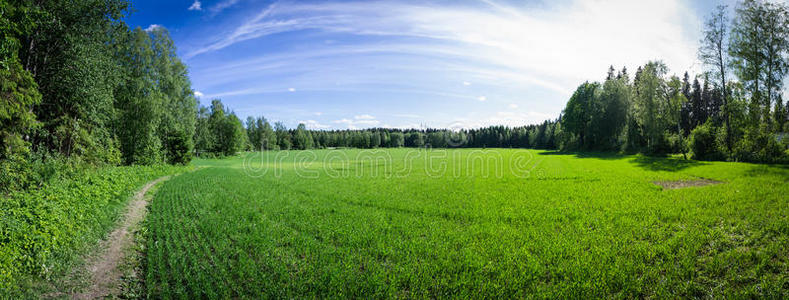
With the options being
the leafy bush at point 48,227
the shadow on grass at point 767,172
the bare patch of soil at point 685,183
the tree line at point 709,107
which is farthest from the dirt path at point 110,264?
the tree line at point 709,107

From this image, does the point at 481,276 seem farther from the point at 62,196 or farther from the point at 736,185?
the point at 736,185

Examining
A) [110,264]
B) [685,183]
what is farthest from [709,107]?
[110,264]

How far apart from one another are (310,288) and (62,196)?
40.9ft

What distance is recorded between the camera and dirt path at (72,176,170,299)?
761 cm

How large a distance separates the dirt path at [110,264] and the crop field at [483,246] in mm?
740

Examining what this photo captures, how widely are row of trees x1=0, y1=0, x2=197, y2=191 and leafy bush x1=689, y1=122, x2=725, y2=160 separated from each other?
55.4m

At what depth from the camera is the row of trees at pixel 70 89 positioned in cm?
1377

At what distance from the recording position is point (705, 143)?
108 feet

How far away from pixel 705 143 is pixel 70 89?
59195mm

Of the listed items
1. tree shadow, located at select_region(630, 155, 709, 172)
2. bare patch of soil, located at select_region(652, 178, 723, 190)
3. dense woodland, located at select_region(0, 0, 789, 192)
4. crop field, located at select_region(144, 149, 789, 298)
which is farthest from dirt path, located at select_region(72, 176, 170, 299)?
tree shadow, located at select_region(630, 155, 709, 172)

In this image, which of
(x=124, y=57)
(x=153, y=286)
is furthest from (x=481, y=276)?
(x=124, y=57)

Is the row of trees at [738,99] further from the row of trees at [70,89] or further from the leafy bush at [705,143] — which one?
the row of trees at [70,89]

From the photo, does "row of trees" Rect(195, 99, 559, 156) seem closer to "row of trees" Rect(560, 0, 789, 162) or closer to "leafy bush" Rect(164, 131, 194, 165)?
"leafy bush" Rect(164, 131, 194, 165)

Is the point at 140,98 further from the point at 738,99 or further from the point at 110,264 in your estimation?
the point at 738,99
